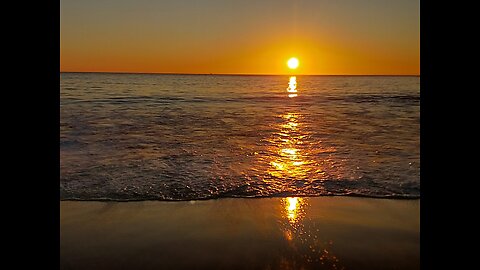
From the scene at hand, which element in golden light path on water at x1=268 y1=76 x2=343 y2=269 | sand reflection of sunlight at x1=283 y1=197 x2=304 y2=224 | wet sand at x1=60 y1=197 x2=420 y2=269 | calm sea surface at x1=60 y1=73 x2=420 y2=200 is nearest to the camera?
wet sand at x1=60 y1=197 x2=420 y2=269

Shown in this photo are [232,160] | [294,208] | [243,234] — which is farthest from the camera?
[232,160]

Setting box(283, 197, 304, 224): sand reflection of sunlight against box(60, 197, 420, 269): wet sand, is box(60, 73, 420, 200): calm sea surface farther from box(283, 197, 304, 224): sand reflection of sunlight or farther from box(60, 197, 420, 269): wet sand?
box(60, 197, 420, 269): wet sand

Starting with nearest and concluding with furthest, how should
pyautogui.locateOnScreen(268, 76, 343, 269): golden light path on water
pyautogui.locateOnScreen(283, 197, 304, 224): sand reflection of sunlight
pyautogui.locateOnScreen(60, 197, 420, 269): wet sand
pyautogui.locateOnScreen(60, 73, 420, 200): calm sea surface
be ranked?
1. pyautogui.locateOnScreen(60, 197, 420, 269): wet sand
2. pyautogui.locateOnScreen(268, 76, 343, 269): golden light path on water
3. pyautogui.locateOnScreen(283, 197, 304, 224): sand reflection of sunlight
4. pyautogui.locateOnScreen(60, 73, 420, 200): calm sea surface

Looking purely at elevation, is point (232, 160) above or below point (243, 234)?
above

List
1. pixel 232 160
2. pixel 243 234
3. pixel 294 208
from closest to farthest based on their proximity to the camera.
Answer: pixel 243 234 < pixel 294 208 < pixel 232 160

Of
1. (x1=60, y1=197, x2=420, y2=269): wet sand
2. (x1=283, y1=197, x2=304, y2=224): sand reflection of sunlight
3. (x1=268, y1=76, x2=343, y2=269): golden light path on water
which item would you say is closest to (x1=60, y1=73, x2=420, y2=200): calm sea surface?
(x1=268, y1=76, x2=343, y2=269): golden light path on water

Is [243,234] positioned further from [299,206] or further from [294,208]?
[299,206]

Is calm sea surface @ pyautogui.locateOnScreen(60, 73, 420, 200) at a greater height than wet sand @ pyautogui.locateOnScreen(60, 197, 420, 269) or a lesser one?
greater

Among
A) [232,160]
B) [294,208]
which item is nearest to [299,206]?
[294,208]

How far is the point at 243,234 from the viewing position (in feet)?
13.1

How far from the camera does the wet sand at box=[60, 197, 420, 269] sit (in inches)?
130
